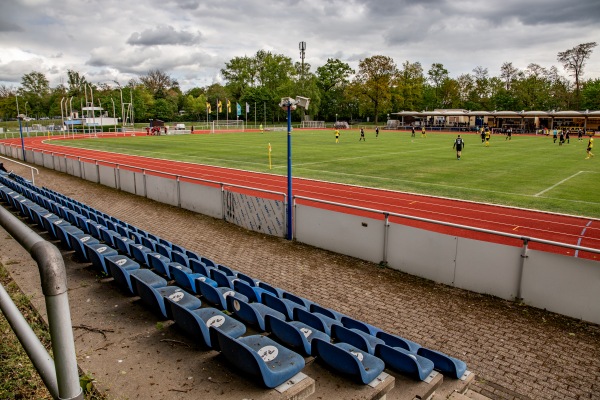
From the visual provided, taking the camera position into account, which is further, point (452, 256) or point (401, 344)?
point (452, 256)

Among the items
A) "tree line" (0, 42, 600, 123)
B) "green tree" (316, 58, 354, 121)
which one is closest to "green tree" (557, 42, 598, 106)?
"tree line" (0, 42, 600, 123)

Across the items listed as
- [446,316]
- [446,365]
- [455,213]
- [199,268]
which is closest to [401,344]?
[446,365]

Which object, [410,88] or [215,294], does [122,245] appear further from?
[410,88]

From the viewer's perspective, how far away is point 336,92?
12069 centimetres

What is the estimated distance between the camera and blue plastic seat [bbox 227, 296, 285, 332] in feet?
18.7

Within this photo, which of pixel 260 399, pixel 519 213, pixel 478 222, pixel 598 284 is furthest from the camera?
pixel 519 213

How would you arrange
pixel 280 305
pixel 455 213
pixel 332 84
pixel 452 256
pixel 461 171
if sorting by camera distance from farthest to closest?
pixel 332 84 < pixel 461 171 < pixel 455 213 < pixel 452 256 < pixel 280 305

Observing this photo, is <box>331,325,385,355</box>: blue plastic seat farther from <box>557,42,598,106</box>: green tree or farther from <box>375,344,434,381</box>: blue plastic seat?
<box>557,42,598,106</box>: green tree

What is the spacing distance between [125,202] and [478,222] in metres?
14.7

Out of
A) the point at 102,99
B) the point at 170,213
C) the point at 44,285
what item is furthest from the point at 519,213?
the point at 102,99

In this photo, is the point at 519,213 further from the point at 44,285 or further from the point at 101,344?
the point at 44,285

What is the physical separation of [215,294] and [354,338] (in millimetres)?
2301

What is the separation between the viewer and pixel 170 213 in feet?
54.0

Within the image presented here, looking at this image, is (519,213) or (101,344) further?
(519,213)
